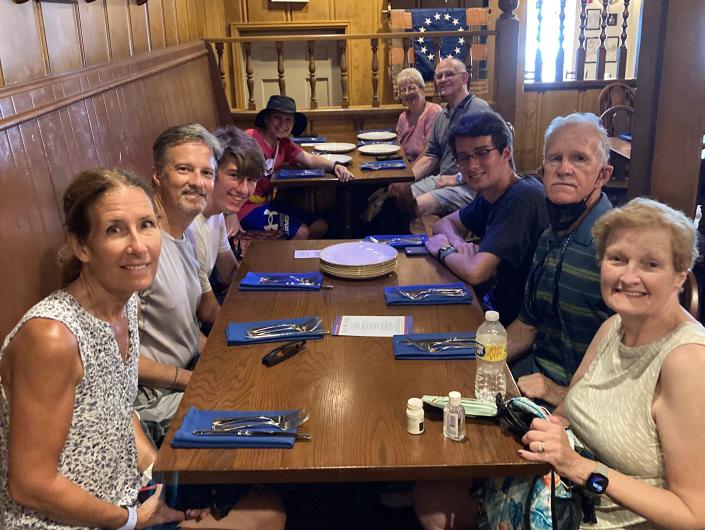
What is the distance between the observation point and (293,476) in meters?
1.23

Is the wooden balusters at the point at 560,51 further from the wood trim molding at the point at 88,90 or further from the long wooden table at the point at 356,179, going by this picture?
the wood trim molding at the point at 88,90

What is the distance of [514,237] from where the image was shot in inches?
88.4

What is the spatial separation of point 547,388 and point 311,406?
811 mm

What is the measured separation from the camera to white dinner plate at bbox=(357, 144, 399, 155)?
13.5 feet

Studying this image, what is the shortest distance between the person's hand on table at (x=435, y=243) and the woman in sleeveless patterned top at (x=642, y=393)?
868mm

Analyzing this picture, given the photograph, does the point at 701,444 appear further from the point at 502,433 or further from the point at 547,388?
the point at 547,388

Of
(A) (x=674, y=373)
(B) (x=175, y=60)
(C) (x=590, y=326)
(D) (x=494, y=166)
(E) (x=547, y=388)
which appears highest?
(B) (x=175, y=60)

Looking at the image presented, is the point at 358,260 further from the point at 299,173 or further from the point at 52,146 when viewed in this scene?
the point at 299,173

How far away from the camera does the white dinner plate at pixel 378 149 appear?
4.12 meters

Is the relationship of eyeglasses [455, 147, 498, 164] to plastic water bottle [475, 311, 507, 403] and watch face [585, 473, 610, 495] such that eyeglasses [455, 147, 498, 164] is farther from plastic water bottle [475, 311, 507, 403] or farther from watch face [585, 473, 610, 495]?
watch face [585, 473, 610, 495]

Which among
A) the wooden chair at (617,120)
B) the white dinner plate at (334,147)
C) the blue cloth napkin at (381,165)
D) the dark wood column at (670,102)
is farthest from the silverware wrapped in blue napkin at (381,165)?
the wooden chair at (617,120)

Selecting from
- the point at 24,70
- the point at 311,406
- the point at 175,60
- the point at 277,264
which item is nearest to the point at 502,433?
the point at 311,406

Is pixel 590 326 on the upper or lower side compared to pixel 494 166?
lower

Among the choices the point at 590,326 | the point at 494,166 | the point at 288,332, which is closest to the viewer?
the point at 288,332
